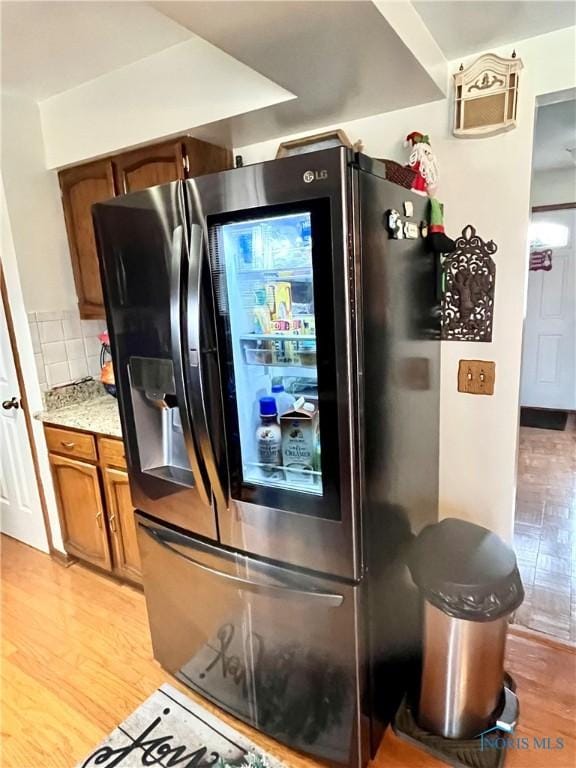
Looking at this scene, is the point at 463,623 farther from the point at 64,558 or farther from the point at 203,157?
the point at 64,558

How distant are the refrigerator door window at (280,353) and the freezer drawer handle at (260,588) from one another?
245mm

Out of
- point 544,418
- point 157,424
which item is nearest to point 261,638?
point 157,424

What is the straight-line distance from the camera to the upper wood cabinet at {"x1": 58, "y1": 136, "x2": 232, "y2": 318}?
202cm

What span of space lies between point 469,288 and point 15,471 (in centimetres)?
269

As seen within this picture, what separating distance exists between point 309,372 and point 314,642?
0.82m

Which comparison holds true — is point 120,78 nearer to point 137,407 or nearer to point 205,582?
point 137,407

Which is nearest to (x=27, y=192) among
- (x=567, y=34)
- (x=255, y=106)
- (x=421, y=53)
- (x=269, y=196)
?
(x=255, y=106)

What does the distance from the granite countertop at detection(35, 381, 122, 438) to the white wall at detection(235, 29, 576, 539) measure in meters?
1.50

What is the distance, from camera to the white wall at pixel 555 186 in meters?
4.24

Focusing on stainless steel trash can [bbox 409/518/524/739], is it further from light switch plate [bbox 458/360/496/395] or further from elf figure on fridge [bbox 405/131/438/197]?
elf figure on fridge [bbox 405/131/438/197]

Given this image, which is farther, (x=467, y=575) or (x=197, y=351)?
(x=467, y=575)

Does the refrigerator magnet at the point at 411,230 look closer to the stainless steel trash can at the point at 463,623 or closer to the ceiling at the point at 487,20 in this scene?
the ceiling at the point at 487,20

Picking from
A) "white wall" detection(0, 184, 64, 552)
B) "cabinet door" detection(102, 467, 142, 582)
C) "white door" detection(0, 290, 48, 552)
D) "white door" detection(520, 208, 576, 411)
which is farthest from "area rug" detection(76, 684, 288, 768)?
"white door" detection(520, 208, 576, 411)

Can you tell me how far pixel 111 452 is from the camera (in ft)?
7.43
